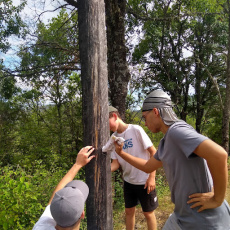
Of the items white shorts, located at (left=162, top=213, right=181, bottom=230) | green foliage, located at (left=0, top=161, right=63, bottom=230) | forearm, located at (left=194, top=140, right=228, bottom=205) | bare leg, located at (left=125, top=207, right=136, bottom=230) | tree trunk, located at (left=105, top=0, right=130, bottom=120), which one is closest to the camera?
forearm, located at (left=194, top=140, right=228, bottom=205)

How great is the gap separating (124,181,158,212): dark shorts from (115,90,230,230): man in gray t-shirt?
0.97m

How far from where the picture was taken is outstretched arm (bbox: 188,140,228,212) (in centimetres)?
129

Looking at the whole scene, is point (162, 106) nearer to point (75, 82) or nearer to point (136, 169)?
point (136, 169)

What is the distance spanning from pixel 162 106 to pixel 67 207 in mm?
1001

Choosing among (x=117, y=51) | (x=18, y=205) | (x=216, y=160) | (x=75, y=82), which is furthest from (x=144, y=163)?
(x=75, y=82)

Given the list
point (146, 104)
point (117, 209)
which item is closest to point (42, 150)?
point (117, 209)

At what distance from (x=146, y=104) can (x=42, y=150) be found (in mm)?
6990

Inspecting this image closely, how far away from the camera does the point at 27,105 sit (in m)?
10.7

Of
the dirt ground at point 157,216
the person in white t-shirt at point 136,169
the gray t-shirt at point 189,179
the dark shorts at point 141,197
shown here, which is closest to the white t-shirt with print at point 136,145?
the person in white t-shirt at point 136,169

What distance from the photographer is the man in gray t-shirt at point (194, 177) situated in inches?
52.6

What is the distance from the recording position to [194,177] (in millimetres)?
1481

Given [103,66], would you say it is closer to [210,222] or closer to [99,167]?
[99,167]

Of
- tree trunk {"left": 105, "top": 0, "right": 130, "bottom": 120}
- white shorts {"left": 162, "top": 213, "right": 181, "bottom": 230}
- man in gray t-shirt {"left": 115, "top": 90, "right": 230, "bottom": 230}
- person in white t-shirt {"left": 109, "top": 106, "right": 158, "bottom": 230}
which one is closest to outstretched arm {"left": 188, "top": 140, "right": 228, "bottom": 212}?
man in gray t-shirt {"left": 115, "top": 90, "right": 230, "bottom": 230}

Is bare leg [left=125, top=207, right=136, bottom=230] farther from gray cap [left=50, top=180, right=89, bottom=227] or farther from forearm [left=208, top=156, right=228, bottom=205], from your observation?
forearm [left=208, top=156, right=228, bottom=205]
